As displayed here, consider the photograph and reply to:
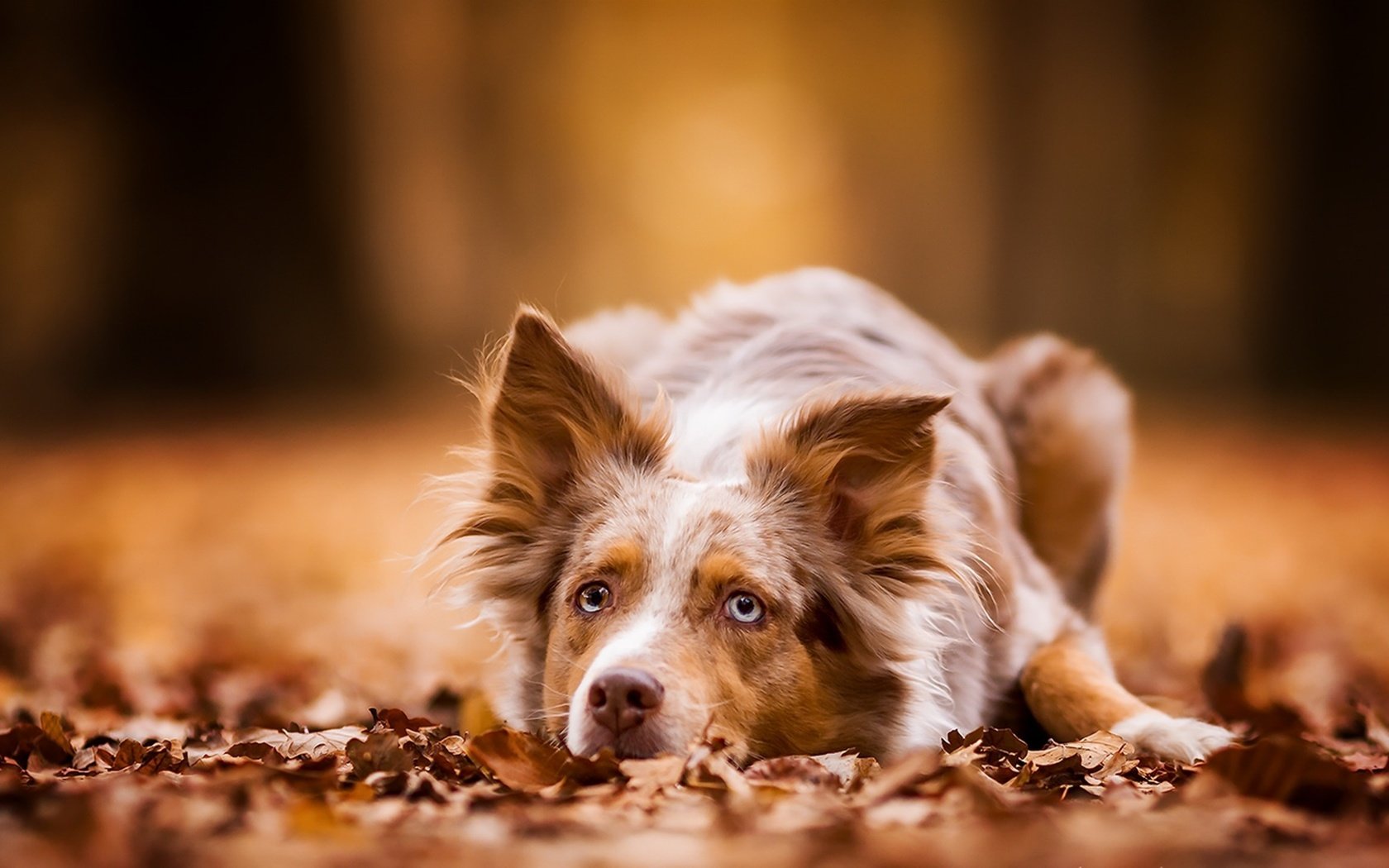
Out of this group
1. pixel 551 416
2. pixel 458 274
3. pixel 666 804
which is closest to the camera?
pixel 666 804

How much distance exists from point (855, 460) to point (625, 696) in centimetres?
123

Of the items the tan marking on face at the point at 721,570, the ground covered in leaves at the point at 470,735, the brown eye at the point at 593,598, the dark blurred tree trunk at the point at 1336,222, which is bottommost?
the ground covered in leaves at the point at 470,735

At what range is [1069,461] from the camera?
21.4ft

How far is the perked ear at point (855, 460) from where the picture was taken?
4547 mm

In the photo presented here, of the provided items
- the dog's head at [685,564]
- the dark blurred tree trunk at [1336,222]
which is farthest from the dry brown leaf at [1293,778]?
the dark blurred tree trunk at [1336,222]

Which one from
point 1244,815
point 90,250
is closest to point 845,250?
point 90,250

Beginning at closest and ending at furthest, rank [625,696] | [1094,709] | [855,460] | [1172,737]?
[625,696]
[1172,737]
[855,460]
[1094,709]

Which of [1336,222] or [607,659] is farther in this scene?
[1336,222]

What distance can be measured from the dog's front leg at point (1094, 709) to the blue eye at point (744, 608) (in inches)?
51.2

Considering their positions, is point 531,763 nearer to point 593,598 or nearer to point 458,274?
point 593,598

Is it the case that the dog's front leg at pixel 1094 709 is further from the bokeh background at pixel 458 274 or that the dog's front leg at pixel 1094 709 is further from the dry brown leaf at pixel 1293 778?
the bokeh background at pixel 458 274

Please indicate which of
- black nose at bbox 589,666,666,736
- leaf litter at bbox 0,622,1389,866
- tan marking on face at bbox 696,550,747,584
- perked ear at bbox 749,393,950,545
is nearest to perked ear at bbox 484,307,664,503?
perked ear at bbox 749,393,950,545

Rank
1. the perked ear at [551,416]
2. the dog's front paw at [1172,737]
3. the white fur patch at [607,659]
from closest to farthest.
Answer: the white fur patch at [607,659] < the dog's front paw at [1172,737] < the perked ear at [551,416]

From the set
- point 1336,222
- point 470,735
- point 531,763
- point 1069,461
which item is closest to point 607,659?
point 531,763
